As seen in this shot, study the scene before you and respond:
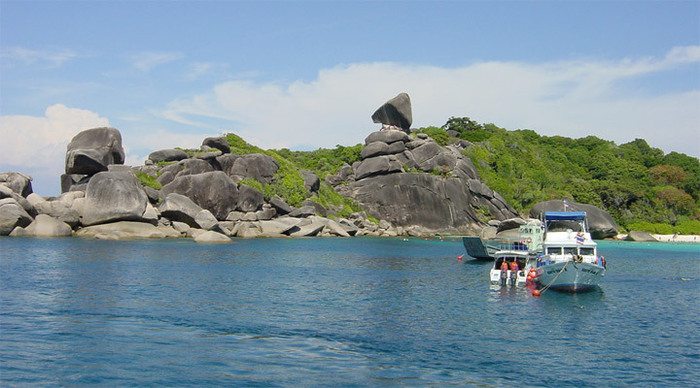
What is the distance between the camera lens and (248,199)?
91438mm

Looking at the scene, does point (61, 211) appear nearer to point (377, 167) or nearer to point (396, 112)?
point (377, 167)

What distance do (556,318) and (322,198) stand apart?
81035 mm

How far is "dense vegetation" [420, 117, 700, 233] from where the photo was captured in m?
135

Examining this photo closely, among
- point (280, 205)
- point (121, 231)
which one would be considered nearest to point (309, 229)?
point (280, 205)

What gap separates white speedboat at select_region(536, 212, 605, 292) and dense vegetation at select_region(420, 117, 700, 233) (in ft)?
296

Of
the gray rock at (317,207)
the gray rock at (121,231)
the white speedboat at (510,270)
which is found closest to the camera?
the white speedboat at (510,270)

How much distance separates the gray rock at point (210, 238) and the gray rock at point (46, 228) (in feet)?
47.2

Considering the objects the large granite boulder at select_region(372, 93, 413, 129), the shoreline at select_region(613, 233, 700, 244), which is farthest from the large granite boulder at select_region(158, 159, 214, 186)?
the shoreline at select_region(613, 233, 700, 244)

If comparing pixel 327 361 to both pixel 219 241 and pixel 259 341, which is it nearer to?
pixel 259 341

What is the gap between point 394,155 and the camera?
11981cm

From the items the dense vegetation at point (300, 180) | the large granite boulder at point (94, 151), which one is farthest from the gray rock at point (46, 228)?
the dense vegetation at point (300, 180)

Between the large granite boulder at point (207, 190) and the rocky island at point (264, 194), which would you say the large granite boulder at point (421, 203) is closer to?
the rocky island at point (264, 194)

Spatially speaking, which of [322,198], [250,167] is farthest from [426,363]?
[322,198]

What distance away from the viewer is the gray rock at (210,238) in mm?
73875
